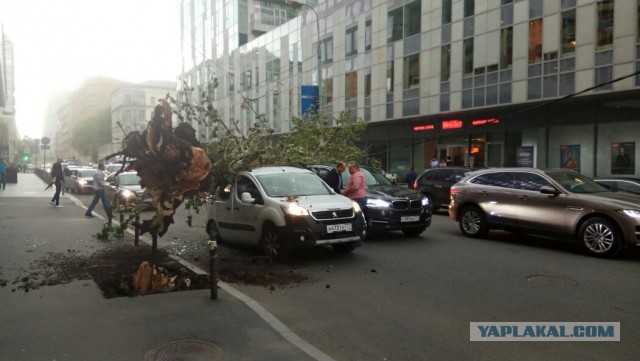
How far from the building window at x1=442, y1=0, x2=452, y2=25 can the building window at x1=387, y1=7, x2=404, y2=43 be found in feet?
10.5


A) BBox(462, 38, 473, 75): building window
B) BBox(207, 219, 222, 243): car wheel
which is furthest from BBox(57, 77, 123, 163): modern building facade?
BBox(207, 219, 222, 243): car wheel

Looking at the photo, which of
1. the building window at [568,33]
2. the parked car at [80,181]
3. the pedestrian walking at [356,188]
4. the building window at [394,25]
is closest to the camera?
the pedestrian walking at [356,188]

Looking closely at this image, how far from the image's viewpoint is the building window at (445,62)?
2627cm

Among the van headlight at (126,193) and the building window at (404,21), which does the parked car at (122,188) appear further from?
the building window at (404,21)

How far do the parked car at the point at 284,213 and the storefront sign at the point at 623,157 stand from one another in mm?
16385

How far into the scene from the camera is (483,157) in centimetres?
2570

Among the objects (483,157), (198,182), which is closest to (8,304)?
(198,182)

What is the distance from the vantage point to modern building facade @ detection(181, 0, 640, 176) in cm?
1988

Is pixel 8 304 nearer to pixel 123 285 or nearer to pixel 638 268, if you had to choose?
pixel 123 285

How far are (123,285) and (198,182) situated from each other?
1.72 m

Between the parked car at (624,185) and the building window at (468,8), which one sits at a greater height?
the building window at (468,8)

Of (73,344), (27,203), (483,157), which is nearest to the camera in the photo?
(73,344)

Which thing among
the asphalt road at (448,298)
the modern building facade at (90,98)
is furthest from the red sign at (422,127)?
the modern building facade at (90,98)

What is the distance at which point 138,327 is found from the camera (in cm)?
498
